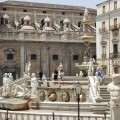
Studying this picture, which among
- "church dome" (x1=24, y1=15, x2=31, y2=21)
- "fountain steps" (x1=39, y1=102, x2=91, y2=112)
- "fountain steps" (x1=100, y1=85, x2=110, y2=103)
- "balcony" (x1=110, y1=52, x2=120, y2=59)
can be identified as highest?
"church dome" (x1=24, y1=15, x2=31, y2=21)

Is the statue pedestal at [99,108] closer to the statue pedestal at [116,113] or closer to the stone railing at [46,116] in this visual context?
the stone railing at [46,116]

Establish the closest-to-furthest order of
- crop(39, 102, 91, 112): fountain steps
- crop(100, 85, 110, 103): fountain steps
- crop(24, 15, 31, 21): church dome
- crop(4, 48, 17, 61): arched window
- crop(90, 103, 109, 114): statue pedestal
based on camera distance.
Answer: crop(90, 103, 109, 114): statue pedestal < crop(39, 102, 91, 112): fountain steps < crop(100, 85, 110, 103): fountain steps < crop(4, 48, 17, 61): arched window < crop(24, 15, 31, 21): church dome

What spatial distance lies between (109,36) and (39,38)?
9.73 metres

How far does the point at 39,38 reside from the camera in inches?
2008

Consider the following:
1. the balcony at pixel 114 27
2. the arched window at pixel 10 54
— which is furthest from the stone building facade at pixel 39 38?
the balcony at pixel 114 27

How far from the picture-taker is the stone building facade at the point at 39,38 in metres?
49.6

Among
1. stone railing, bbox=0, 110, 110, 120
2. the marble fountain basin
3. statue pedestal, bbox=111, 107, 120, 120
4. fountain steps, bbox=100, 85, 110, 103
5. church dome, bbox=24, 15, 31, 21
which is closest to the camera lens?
statue pedestal, bbox=111, 107, 120, 120

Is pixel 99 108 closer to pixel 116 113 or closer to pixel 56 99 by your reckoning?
pixel 56 99

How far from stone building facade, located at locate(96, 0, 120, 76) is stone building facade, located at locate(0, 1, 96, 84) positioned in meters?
4.26

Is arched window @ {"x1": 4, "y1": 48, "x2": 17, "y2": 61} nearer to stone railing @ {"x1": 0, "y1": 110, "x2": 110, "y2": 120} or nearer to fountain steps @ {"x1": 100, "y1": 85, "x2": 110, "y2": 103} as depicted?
fountain steps @ {"x1": 100, "y1": 85, "x2": 110, "y2": 103}

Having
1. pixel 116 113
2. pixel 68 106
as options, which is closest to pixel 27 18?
pixel 68 106

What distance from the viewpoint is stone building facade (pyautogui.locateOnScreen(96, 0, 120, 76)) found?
147ft

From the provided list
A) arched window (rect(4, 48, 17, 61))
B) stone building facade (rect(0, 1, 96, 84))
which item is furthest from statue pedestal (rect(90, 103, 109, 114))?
arched window (rect(4, 48, 17, 61))

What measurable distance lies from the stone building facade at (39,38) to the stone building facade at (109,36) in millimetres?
4256
